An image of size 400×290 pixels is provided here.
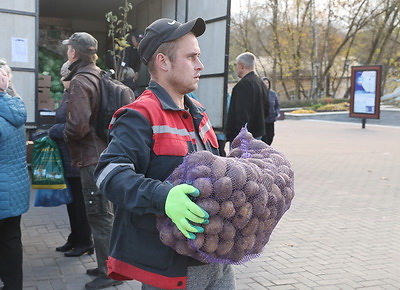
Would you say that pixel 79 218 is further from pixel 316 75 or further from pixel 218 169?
pixel 316 75

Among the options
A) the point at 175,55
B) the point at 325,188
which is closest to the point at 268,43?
the point at 325,188

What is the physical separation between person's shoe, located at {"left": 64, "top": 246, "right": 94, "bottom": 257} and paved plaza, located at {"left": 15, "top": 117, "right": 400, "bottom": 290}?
54 millimetres

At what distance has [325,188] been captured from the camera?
8883mm

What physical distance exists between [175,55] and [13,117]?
6.07 ft

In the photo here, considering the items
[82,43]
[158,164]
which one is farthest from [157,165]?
[82,43]

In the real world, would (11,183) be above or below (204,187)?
below

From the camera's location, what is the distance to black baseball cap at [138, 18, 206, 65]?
2.16m

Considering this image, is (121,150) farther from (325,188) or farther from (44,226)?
(325,188)

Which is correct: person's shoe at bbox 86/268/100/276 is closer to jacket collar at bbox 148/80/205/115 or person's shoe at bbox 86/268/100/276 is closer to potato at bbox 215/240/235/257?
jacket collar at bbox 148/80/205/115

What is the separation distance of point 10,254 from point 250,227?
96.7 inches

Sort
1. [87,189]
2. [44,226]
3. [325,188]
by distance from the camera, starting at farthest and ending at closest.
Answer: [325,188]
[44,226]
[87,189]

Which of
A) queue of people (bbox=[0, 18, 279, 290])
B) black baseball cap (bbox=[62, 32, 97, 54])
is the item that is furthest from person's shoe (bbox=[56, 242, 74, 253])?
queue of people (bbox=[0, 18, 279, 290])

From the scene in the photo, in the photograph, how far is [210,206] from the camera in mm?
1824

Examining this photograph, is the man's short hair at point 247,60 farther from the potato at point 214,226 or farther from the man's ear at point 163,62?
the potato at point 214,226
